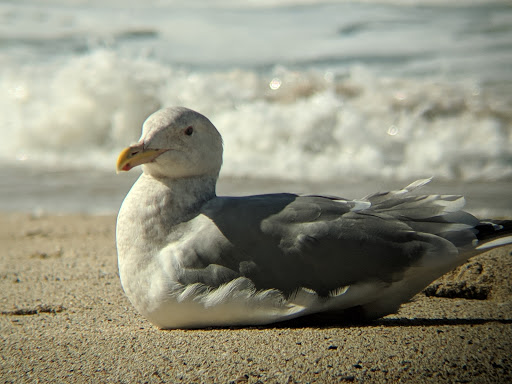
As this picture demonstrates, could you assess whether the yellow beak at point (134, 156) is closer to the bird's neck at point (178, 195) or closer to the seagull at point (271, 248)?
the seagull at point (271, 248)

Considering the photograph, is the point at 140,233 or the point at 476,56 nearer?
the point at 140,233

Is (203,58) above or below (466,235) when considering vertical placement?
above

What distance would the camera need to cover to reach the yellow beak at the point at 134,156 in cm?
312

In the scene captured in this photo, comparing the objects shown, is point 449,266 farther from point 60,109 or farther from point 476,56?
point 476,56

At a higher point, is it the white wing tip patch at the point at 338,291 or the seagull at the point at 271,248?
the seagull at the point at 271,248

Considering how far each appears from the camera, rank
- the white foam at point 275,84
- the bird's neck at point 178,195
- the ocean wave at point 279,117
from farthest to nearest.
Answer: the white foam at point 275,84 → the ocean wave at point 279,117 → the bird's neck at point 178,195

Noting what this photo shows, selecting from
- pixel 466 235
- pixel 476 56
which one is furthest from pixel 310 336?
pixel 476 56

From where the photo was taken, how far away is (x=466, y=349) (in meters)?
2.85

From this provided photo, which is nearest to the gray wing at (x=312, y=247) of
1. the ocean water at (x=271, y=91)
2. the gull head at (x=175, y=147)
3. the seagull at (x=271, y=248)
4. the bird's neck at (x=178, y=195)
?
the seagull at (x=271, y=248)

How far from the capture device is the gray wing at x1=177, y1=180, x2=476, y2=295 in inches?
119

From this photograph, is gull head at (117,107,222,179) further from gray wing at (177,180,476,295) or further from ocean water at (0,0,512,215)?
ocean water at (0,0,512,215)

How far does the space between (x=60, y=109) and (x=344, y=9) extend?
276 inches

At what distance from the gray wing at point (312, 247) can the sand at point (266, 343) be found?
0.27 m

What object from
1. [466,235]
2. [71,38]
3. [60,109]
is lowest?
[466,235]
